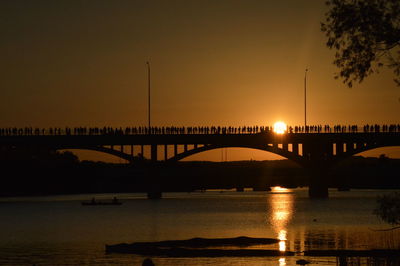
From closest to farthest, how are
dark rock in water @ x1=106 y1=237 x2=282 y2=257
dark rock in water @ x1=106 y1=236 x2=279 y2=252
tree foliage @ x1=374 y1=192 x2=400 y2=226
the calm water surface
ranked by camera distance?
1. tree foliage @ x1=374 y1=192 x2=400 y2=226
2. dark rock in water @ x1=106 y1=237 x2=282 y2=257
3. the calm water surface
4. dark rock in water @ x1=106 y1=236 x2=279 y2=252

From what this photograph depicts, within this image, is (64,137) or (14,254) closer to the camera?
(14,254)

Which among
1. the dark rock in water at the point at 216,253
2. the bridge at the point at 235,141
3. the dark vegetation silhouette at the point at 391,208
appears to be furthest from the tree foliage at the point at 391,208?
the bridge at the point at 235,141

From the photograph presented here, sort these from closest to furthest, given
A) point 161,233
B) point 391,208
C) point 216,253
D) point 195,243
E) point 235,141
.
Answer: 1. point 391,208
2. point 216,253
3. point 195,243
4. point 161,233
5. point 235,141

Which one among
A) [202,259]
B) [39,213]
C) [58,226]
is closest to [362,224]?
[58,226]

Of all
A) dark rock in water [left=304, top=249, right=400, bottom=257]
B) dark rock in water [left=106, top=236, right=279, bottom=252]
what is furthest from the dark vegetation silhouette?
dark rock in water [left=106, top=236, right=279, bottom=252]

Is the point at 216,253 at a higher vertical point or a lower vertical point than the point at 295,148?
lower

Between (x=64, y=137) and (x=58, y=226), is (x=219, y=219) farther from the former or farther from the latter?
(x=64, y=137)

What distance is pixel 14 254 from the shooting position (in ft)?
213

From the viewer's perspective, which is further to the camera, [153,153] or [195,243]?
[153,153]

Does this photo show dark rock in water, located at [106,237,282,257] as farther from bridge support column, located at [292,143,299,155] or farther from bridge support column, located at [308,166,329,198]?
bridge support column, located at [308,166,329,198]

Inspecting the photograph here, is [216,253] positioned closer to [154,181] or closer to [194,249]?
[194,249]

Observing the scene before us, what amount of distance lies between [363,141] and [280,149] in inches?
532

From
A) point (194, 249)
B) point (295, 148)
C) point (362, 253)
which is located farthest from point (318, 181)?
point (362, 253)

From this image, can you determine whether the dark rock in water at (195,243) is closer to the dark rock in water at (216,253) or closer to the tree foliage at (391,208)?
the dark rock in water at (216,253)
